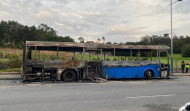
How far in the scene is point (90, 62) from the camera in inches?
595

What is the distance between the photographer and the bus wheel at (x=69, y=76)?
44.4 feet

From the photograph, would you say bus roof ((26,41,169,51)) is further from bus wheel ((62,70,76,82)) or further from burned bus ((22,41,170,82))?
bus wheel ((62,70,76,82))

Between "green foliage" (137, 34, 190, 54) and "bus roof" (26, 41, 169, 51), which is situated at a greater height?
"green foliage" (137, 34, 190, 54)

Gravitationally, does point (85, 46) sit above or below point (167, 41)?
below

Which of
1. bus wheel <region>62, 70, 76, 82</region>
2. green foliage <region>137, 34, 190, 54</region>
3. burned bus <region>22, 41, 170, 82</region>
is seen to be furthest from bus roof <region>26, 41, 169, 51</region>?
green foliage <region>137, 34, 190, 54</region>

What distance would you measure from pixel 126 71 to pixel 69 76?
455 cm

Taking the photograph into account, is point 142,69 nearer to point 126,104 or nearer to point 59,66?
point 59,66

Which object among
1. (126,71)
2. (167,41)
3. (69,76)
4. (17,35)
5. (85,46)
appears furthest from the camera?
(167,41)

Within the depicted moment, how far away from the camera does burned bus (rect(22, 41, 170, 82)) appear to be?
520 inches

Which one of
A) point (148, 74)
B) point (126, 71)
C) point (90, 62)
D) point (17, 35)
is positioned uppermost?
point (17, 35)

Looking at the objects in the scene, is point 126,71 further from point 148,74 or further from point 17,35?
point 17,35

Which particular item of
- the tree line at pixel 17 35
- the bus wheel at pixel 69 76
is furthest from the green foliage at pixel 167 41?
the bus wheel at pixel 69 76

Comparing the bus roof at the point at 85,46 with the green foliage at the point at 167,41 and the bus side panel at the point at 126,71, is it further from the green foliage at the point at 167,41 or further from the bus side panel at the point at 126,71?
the green foliage at the point at 167,41

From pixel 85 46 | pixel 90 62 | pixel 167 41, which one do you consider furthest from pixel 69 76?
pixel 167 41
